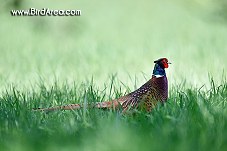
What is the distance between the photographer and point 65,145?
2.97 meters

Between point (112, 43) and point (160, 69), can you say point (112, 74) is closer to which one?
point (160, 69)

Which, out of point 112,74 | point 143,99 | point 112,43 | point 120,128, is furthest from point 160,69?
point 112,43

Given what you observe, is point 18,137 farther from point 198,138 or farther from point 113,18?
point 113,18

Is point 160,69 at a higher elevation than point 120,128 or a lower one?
higher

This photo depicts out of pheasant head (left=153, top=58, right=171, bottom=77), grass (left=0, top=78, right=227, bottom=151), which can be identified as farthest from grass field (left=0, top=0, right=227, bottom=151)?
pheasant head (left=153, top=58, right=171, bottom=77)

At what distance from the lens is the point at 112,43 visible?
891cm

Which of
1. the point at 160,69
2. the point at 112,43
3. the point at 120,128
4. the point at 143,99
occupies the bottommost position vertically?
the point at 120,128

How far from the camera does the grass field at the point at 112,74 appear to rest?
3.05 m

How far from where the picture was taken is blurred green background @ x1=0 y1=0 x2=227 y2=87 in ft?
21.0

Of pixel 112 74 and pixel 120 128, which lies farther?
pixel 112 74

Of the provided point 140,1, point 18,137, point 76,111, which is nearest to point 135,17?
point 140,1

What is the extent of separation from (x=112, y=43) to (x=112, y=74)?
4.08m

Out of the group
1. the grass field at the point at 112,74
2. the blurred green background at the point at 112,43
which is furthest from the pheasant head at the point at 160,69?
the blurred green background at the point at 112,43

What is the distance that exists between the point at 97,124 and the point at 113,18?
8.26m
